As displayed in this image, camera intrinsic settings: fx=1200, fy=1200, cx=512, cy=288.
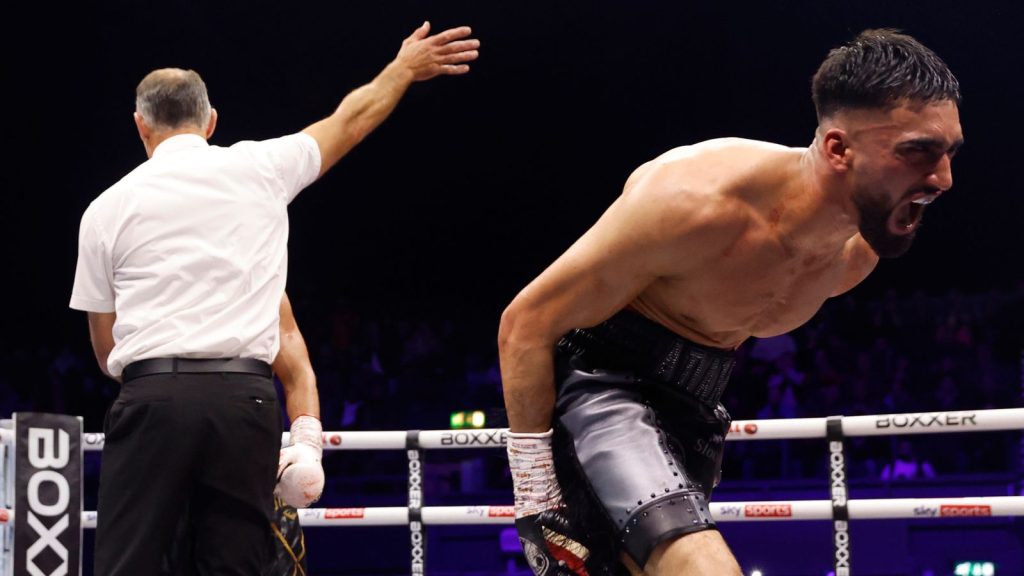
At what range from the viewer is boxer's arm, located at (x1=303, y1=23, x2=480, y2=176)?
2857mm

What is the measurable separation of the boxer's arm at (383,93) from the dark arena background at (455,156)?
14.6 ft

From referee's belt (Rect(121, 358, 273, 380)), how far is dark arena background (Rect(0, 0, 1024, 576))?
4.74 metres

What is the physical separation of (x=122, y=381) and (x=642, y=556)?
1279 millimetres

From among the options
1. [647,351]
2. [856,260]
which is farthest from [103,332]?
[856,260]

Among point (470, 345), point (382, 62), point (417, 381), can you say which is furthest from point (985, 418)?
point (382, 62)

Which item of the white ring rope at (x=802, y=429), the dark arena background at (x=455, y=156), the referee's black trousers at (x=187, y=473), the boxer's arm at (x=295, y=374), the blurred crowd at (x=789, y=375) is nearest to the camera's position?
the referee's black trousers at (x=187, y=473)

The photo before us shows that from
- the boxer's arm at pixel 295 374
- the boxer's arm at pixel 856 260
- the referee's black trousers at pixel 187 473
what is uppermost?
the boxer's arm at pixel 295 374

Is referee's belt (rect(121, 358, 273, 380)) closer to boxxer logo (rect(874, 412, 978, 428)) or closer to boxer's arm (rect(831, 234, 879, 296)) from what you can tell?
boxer's arm (rect(831, 234, 879, 296))

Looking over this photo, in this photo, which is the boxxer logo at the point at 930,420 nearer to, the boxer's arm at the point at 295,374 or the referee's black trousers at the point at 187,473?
the boxer's arm at the point at 295,374

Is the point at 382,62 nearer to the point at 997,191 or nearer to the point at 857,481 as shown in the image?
the point at 997,191

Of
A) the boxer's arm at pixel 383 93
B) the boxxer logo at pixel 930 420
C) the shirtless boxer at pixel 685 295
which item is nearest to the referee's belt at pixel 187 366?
the boxer's arm at pixel 383 93

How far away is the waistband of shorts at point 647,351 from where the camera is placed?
76.7 inches

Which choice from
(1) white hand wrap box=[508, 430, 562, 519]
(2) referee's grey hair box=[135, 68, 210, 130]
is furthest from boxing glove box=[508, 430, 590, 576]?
(2) referee's grey hair box=[135, 68, 210, 130]

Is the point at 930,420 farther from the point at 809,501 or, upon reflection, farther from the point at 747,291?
the point at 747,291
